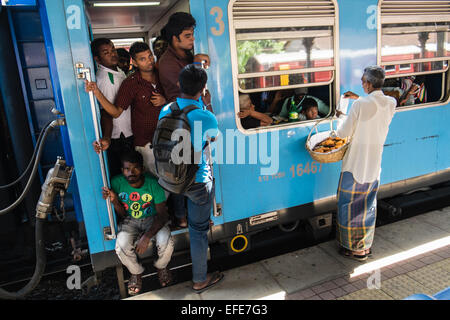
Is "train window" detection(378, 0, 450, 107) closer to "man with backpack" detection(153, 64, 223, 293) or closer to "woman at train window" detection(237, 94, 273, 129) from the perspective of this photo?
"woman at train window" detection(237, 94, 273, 129)

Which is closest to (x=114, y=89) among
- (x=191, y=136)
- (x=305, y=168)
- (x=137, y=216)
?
(x=191, y=136)

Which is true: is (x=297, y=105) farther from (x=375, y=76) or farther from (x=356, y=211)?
(x=356, y=211)

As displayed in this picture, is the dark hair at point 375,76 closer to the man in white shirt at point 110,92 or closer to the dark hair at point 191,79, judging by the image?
the dark hair at point 191,79

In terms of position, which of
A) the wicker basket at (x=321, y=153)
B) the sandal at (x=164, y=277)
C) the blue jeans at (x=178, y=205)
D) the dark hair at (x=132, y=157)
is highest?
the dark hair at (x=132, y=157)

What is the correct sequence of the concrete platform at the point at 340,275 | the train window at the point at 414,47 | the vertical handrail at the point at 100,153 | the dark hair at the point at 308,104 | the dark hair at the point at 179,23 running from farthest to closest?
the train window at the point at 414,47 → the dark hair at the point at 308,104 → the concrete platform at the point at 340,275 → the dark hair at the point at 179,23 → the vertical handrail at the point at 100,153

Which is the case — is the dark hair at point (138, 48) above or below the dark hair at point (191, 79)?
above

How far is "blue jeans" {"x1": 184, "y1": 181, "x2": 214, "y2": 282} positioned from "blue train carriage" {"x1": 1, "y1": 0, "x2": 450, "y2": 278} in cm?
28

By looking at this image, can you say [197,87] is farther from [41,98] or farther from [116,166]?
[41,98]

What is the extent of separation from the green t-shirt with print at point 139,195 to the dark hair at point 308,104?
1654 mm

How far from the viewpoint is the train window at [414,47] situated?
138 inches

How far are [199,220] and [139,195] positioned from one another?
57 cm

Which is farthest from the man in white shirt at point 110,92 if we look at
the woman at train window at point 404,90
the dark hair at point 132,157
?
the woman at train window at point 404,90

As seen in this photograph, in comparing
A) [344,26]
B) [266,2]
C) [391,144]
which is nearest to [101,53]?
[266,2]

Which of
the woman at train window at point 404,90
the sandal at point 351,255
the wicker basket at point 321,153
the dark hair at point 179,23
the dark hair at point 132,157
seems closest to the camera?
the dark hair at point 179,23
